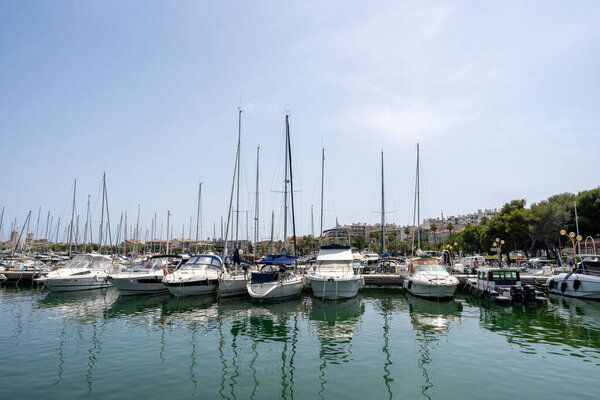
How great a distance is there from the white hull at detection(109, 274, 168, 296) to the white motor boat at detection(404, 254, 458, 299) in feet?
70.8

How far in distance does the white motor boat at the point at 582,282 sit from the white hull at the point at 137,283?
33.6 m

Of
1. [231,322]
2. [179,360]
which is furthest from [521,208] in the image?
[179,360]

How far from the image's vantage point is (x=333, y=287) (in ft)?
82.5

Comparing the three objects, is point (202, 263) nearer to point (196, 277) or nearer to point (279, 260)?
point (196, 277)

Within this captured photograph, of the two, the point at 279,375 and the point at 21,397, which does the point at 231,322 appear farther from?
the point at 21,397

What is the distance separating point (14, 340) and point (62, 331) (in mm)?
1990

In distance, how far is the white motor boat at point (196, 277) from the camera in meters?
26.2

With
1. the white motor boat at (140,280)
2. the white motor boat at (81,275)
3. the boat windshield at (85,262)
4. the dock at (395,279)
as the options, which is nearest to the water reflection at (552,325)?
the dock at (395,279)

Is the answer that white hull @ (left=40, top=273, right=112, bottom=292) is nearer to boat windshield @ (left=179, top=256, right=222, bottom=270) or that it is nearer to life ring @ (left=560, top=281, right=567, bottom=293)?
boat windshield @ (left=179, top=256, right=222, bottom=270)

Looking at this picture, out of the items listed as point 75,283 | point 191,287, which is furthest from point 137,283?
point 75,283

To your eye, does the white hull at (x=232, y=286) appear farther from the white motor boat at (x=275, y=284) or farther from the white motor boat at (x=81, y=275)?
the white motor boat at (x=81, y=275)

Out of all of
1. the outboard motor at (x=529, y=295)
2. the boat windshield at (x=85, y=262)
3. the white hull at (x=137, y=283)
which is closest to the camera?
the outboard motor at (x=529, y=295)

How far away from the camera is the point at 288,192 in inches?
1339

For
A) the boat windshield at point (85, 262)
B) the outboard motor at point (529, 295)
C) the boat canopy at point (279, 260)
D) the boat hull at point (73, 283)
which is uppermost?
the boat canopy at point (279, 260)
